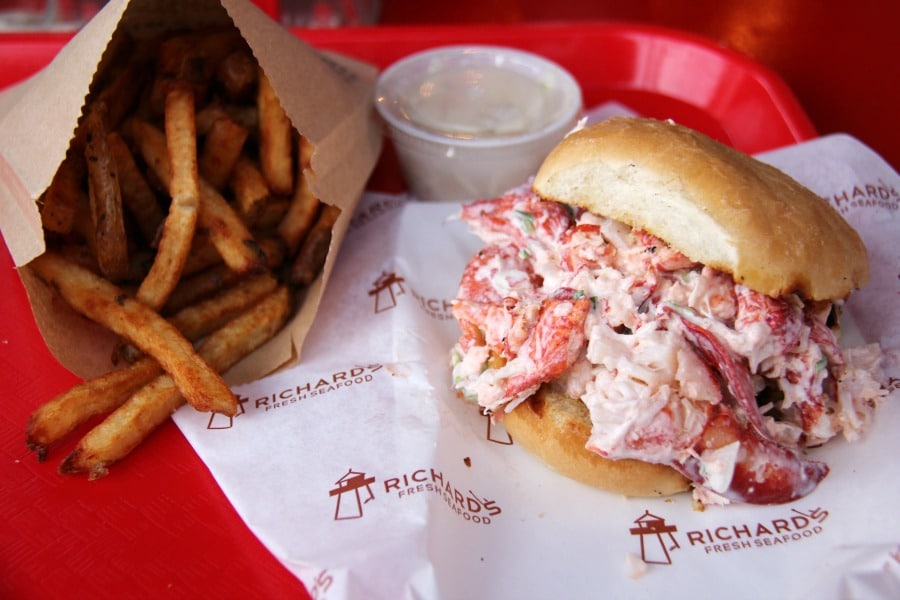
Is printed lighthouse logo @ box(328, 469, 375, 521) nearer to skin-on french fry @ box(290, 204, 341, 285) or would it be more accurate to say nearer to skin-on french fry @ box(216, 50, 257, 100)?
skin-on french fry @ box(290, 204, 341, 285)

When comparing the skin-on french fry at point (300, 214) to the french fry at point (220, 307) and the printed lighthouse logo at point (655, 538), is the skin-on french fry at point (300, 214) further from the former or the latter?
the printed lighthouse logo at point (655, 538)

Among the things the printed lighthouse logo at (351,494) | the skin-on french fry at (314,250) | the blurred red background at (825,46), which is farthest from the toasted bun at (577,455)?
the blurred red background at (825,46)

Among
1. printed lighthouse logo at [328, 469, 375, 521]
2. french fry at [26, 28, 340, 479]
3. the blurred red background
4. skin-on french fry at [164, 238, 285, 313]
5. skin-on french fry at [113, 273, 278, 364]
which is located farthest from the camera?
the blurred red background

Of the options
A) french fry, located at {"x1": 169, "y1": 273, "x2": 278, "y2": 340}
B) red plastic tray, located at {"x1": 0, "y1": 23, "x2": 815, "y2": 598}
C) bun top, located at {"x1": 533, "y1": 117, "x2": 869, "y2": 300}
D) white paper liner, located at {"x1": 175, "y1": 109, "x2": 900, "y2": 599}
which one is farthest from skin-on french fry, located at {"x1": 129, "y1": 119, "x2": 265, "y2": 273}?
bun top, located at {"x1": 533, "y1": 117, "x2": 869, "y2": 300}

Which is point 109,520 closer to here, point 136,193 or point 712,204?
point 136,193

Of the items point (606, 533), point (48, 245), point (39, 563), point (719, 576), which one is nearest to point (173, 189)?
point (48, 245)

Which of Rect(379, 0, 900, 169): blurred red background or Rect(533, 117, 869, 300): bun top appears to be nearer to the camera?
Rect(533, 117, 869, 300): bun top
